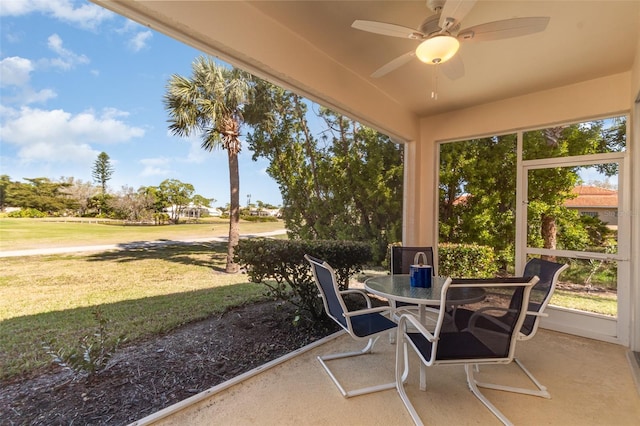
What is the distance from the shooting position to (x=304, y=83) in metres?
2.59

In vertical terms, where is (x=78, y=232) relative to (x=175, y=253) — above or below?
above

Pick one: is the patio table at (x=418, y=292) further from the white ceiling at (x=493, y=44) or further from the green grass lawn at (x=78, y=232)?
the white ceiling at (x=493, y=44)

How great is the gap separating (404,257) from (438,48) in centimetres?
215

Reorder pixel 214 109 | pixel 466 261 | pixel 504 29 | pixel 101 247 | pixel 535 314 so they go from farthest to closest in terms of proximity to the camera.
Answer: pixel 466 261 < pixel 214 109 < pixel 101 247 < pixel 535 314 < pixel 504 29

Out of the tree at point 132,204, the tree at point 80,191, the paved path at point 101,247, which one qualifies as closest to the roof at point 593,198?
the paved path at point 101,247

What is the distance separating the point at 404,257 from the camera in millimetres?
3402

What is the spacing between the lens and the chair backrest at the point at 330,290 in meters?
2.15

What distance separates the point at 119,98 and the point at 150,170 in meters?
0.51

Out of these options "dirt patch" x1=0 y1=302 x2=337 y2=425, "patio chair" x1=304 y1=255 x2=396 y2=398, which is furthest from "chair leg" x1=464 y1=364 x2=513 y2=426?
"dirt patch" x1=0 y1=302 x2=337 y2=425

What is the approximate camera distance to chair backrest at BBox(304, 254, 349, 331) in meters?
2.15

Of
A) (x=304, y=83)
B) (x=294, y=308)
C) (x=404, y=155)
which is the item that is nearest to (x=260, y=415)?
(x=294, y=308)

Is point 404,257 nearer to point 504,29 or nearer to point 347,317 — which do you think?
point 347,317

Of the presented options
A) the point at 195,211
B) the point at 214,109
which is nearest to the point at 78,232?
the point at 195,211

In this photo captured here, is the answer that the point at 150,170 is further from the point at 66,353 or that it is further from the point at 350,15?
the point at 350,15
